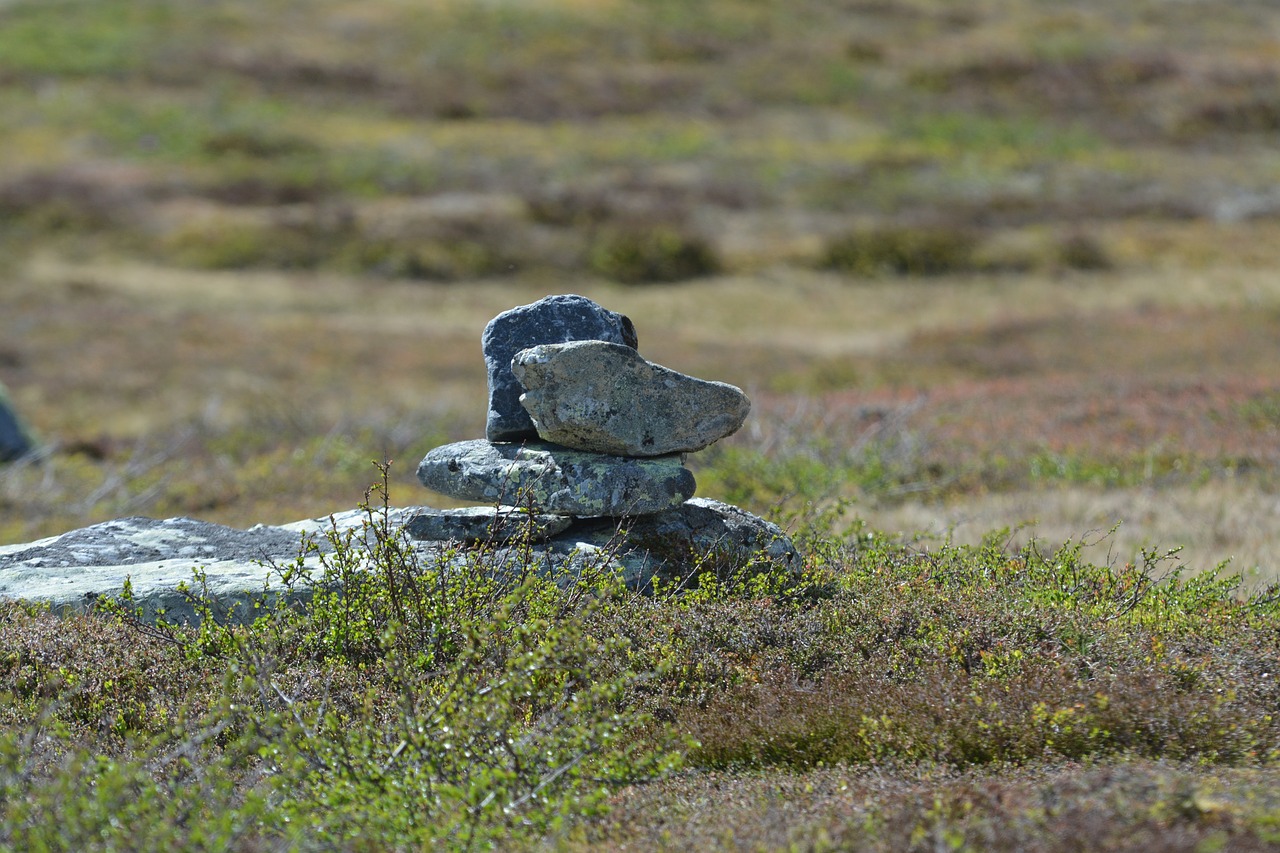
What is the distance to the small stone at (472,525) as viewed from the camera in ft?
21.8

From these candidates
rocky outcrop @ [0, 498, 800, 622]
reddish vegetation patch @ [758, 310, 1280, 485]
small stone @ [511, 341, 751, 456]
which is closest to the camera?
rocky outcrop @ [0, 498, 800, 622]

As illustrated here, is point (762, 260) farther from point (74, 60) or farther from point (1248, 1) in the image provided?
point (1248, 1)

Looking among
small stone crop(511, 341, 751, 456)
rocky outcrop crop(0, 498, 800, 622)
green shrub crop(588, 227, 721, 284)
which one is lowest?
green shrub crop(588, 227, 721, 284)

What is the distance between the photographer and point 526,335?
705 cm

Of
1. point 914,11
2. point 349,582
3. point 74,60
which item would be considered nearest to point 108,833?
point 349,582

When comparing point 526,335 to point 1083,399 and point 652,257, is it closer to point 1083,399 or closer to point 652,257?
point 1083,399

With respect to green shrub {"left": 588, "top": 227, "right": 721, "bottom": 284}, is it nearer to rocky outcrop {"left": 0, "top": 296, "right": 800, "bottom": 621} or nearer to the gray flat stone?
rocky outcrop {"left": 0, "top": 296, "right": 800, "bottom": 621}

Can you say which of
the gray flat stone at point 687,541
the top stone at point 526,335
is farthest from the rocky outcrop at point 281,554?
the top stone at point 526,335

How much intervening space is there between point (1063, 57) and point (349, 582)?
2730 inches

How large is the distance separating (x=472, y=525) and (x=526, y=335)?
1168 millimetres

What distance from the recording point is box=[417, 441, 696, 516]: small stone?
6484mm

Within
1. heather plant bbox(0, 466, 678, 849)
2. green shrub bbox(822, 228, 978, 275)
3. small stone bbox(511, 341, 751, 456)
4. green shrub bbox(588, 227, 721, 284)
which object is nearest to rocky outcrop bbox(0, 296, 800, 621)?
small stone bbox(511, 341, 751, 456)

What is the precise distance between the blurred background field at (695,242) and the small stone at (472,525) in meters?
1.46

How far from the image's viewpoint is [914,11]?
77188mm
